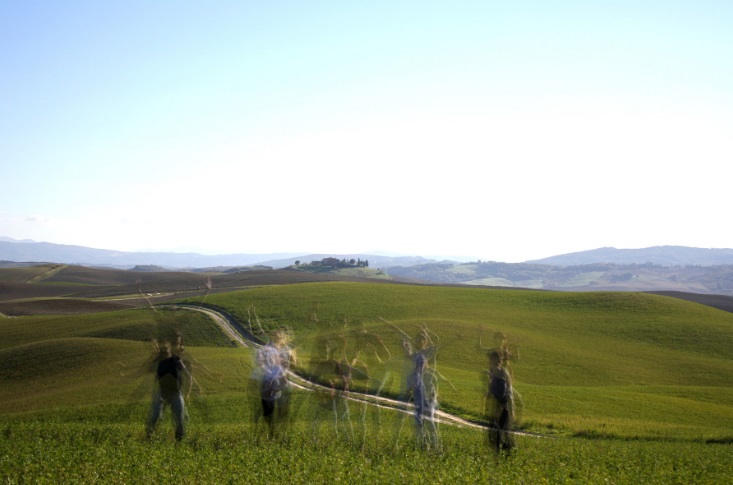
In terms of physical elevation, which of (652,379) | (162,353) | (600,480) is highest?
(162,353)

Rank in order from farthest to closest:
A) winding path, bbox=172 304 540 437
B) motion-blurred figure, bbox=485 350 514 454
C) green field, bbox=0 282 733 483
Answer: winding path, bbox=172 304 540 437 < motion-blurred figure, bbox=485 350 514 454 < green field, bbox=0 282 733 483

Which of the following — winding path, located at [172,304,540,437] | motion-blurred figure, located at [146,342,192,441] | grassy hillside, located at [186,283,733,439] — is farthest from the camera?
grassy hillside, located at [186,283,733,439]

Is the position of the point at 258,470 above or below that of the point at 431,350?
below

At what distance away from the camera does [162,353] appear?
54.8ft

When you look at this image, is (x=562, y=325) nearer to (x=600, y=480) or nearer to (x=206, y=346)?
(x=206, y=346)

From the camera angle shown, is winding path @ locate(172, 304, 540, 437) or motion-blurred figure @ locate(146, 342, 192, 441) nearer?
motion-blurred figure @ locate(146, 342, 192, 441)

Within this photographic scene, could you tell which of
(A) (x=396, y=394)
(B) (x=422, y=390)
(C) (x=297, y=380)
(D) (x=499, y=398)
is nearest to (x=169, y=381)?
(B) (x=422, y=390)

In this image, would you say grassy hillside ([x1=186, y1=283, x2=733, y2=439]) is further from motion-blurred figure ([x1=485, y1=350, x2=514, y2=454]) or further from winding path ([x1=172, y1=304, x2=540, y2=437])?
winding path ([x1=172, y1=304, x2=540, y2=437])

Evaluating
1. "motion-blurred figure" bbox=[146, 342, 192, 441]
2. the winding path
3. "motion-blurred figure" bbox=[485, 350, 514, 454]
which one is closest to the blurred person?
"motion-blurred figure" bbox=[485, 350, 514, 454]

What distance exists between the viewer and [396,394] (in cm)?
3656

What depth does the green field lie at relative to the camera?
14.2 meters

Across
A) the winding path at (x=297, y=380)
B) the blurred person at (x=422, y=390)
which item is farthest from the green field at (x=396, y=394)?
the blurred person at (x=422, y=390)

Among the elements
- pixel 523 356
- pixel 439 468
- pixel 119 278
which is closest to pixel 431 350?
pixel 439 468

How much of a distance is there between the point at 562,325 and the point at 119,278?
17236cm
